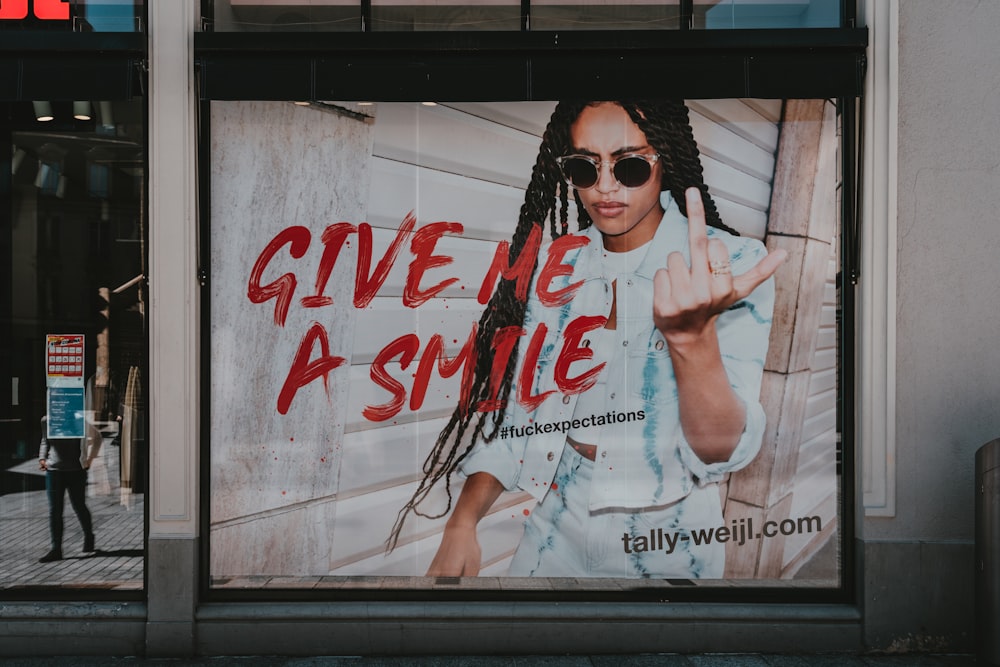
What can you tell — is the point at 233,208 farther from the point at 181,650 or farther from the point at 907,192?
the point at 907,192

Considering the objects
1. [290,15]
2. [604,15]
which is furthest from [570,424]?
[290,15]

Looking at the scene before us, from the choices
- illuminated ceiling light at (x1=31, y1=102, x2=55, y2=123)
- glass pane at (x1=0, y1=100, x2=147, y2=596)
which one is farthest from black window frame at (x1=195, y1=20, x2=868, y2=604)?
illuminated ceiling light at (x1=31, y1=102, x2=55, y2=123)

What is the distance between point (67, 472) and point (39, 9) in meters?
3.39

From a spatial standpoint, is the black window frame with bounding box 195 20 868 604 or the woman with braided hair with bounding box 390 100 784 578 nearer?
the black window frame with bounding box 195 20 868 604

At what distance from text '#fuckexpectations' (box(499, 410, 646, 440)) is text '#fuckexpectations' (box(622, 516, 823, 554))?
33.0 inches

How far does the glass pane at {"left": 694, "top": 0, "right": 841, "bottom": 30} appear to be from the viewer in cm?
525

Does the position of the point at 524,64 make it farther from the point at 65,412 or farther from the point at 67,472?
the point at 67,472

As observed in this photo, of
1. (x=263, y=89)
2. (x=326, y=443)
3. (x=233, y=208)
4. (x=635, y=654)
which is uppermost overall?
(x=263, y=89)

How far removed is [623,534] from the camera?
5211 millimetres

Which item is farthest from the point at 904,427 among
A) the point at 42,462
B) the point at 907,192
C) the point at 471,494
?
the point at 42,462

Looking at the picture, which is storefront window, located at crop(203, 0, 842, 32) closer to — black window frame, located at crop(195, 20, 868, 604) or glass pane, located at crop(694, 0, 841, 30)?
glass pane, located at crop(694, 0, 841, 30)

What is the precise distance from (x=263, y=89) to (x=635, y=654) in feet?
15.6

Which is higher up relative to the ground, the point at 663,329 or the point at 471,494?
the point at 663,329

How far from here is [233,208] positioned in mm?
5172
